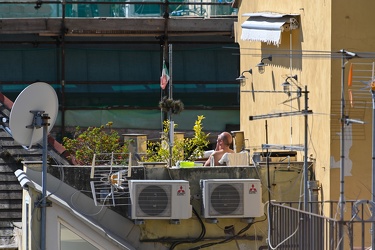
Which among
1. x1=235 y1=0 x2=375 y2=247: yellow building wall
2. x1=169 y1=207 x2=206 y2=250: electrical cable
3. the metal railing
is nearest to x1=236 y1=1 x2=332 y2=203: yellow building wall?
x1=235 y1=0 x2=375 y2=247: yellow building wall

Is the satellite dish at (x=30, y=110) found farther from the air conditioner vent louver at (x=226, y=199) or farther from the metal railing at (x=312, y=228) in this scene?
the metal railing at (x=312, y=228)

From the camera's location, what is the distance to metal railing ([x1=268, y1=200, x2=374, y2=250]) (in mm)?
12023

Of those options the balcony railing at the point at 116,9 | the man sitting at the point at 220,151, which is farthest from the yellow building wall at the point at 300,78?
the balcony railing at the point at 116,9

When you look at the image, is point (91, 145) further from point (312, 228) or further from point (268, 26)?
point (312, 228)

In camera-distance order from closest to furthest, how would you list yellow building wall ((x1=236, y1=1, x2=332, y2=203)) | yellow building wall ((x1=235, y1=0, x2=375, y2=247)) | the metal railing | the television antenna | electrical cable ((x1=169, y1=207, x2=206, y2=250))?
the metal railing, the television antenna, yellow building wall ((x1=235, y1=0, x2=375, y2=247)), yellow building wall ((x1=236, y1=1, x2=332, y2=203)), electrical cable ((x1=169, y1=207, x2=206, y2=250))

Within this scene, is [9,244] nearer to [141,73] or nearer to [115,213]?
[115,213]

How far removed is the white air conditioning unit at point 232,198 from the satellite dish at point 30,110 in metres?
2.47

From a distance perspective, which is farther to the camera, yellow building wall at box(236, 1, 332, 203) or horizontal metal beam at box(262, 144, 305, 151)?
horizontal metal beam at box(262, 144, 305, 151)

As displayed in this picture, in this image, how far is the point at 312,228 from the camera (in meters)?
12.9

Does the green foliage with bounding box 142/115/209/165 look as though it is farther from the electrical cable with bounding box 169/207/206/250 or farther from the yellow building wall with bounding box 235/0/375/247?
the yellow building wall with bounding box 235/0/375/247

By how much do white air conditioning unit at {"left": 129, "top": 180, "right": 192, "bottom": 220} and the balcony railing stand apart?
10479mm

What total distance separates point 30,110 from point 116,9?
13.2 m

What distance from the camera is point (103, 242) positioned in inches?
655

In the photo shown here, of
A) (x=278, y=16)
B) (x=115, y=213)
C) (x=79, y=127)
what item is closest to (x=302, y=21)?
(x=278, y=16)
